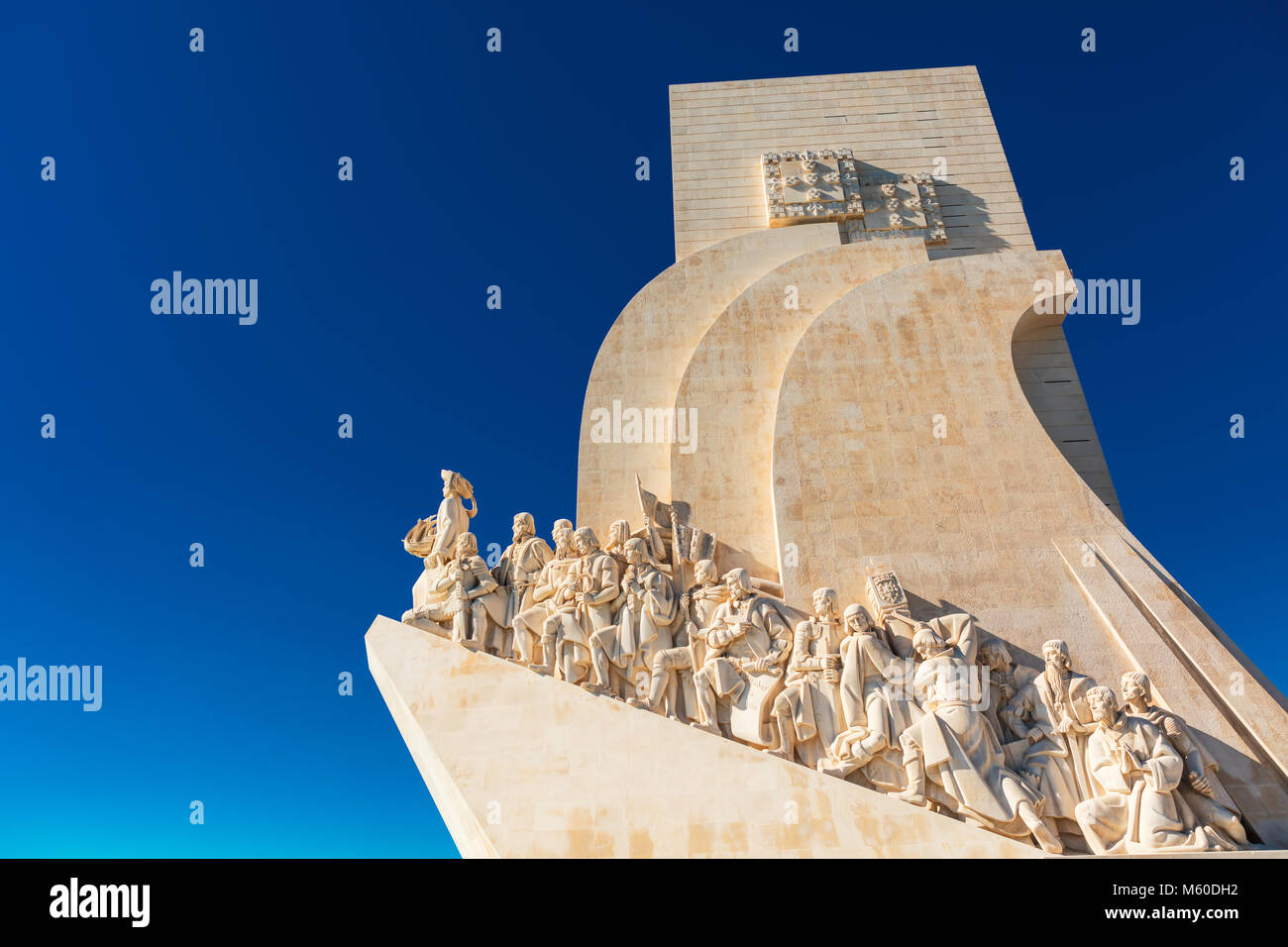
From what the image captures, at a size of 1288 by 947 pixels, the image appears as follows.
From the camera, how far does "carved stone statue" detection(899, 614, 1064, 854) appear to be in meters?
6.09

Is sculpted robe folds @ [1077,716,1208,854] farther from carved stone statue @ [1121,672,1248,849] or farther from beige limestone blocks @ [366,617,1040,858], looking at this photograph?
beige limestone blocks @ [366,617,1040,858]

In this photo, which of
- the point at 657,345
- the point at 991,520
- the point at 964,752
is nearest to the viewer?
the point at 964,752

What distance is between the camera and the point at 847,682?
6992mm

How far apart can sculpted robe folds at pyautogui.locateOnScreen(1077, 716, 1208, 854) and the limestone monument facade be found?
0.07 feet

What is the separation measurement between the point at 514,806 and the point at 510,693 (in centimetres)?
101

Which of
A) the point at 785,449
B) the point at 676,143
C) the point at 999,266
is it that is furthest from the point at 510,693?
the point at 676,143

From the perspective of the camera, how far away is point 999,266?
10055mm

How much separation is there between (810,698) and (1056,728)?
190 centimetres

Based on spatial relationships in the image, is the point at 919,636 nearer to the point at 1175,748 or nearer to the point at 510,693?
the point at 1175,748

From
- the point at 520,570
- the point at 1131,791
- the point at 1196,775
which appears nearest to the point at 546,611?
the point at 520,570

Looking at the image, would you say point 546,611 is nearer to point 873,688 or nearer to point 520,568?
point 520,568

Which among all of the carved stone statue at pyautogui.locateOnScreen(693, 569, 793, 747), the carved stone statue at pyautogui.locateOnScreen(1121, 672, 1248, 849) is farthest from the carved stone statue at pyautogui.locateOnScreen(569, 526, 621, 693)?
the carved stone statue at pyautogui.locateOnScreen(1121, 672, 1248, 849)

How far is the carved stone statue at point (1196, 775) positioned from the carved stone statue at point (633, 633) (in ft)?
12.5

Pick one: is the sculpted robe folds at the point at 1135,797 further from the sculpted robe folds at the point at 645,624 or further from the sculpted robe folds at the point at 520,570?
the sculpted robe folds at the point at 520,570
